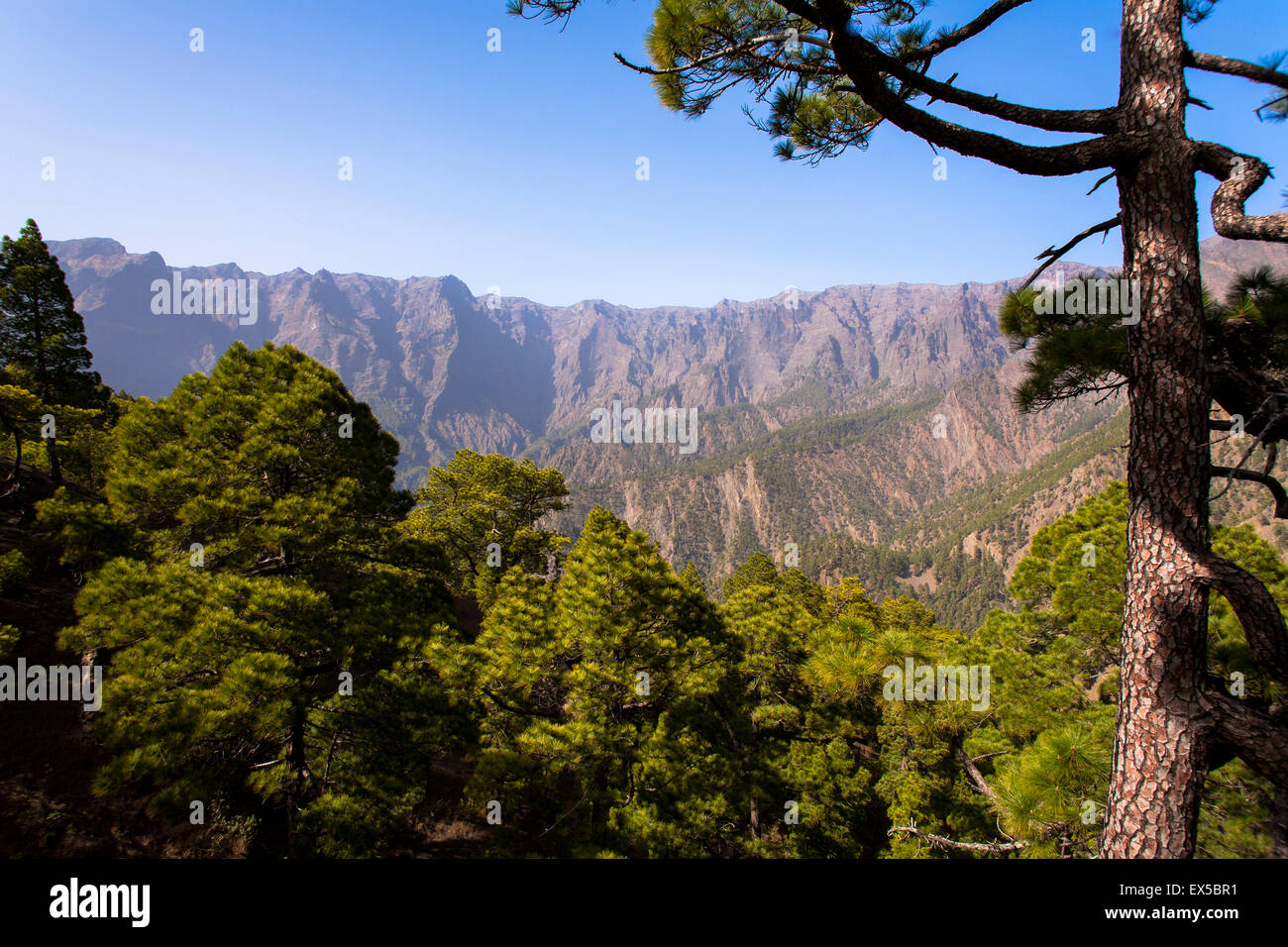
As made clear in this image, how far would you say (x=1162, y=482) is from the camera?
10.5 ft

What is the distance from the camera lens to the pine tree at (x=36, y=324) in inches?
915

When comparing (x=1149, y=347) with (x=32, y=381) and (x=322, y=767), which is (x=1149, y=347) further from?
(x=32, y=381)

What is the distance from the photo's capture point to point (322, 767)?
376 inches

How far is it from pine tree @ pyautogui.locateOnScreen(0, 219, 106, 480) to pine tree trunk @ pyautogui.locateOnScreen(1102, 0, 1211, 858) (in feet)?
109

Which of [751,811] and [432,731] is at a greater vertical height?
[432,731]

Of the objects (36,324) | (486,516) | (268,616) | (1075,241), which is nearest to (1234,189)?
(1075,241)

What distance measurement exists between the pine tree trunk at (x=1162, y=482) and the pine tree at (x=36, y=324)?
3337cm

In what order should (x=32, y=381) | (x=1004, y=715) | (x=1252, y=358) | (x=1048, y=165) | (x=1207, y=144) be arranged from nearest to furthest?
(x=1207, y=144) → (x=1048, y=165) → (x=1252, y=358) → (x=1004, y=715) → (x=32, y=381)

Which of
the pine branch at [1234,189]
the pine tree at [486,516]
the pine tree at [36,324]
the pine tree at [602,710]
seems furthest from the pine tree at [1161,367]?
the pine tree at [36,324]

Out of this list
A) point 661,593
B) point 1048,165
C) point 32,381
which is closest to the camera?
point 1048,165

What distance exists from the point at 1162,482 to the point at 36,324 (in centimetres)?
3900

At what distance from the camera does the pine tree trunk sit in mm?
2979
